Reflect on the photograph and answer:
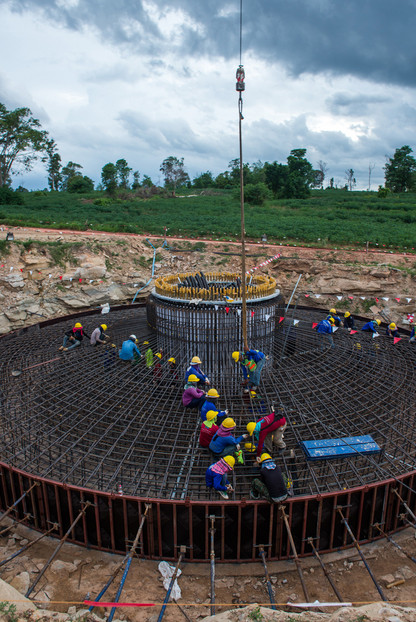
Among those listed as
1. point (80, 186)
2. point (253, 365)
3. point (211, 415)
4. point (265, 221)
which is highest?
point (80, 186)

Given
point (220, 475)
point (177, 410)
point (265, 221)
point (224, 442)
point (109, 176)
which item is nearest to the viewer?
point (220, 475)

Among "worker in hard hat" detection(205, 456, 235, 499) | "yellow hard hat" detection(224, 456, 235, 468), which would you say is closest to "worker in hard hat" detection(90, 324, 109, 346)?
"worker in hard hat" detection(205, 456, 235, 499)

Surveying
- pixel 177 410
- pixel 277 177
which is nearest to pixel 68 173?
pixel 277 177

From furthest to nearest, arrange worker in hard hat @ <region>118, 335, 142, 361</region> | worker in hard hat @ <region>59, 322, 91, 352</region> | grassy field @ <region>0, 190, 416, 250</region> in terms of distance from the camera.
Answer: grassy field @ <region>0, 190, 416, 250</region>
worker in hard hat @ <region>59, 322, 91, 352</region>
worker in hard hat @ <region>118, 335, 142, 361</region>

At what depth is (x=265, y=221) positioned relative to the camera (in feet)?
125

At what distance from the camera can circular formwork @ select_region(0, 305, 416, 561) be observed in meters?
7.50

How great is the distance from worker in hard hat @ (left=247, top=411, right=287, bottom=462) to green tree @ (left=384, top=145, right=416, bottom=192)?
7113 centimetres

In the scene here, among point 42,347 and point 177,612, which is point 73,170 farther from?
point 177,612

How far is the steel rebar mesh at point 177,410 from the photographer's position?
8.39 meters

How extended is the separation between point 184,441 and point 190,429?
21.4 inches

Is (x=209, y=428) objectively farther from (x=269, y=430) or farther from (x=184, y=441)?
(x=269, y=430)

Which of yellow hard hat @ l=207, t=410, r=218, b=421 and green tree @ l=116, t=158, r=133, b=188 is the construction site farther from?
green tree @ l=116, t=158, r=133, b=188

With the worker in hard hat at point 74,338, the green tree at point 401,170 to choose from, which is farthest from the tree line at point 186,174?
the worker in hard hat at point 74,338

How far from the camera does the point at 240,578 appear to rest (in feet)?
23.5
